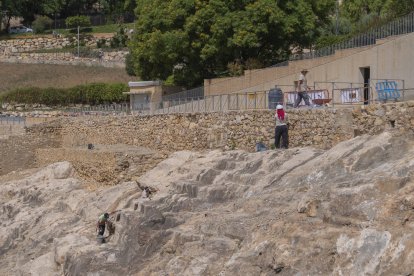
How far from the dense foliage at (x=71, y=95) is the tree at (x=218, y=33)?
15702 millimetres

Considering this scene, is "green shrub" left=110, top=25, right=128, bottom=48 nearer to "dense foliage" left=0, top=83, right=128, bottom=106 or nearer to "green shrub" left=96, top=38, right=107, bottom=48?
"green shrub" left=96, top=38, right=107, bottom=48

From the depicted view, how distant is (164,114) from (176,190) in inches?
399

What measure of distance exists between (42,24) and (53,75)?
2369cm

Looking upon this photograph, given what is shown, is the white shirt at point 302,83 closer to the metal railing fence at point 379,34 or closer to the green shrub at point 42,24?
the metal railing fence at point 379,34

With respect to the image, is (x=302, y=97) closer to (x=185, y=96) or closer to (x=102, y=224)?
(x=102, y=224)

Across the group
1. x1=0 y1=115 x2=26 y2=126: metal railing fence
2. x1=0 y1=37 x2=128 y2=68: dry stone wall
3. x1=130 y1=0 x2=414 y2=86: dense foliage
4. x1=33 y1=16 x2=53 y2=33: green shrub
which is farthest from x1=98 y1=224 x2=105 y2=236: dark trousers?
x1=33 y1=16 x2=53 y2=33: green shrub

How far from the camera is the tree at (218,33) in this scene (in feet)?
130

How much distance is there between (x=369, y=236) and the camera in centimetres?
1562

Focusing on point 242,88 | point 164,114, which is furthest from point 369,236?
point 242,88

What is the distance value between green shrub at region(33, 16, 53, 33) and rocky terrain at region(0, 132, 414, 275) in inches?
2668

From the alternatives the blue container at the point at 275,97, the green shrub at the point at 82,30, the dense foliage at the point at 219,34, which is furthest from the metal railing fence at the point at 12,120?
the green shrub at the point at 82,30

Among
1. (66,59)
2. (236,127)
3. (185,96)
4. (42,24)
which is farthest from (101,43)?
(236,127)

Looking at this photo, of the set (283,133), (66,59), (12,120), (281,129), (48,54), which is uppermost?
(48,54)

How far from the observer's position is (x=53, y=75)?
73625mm
